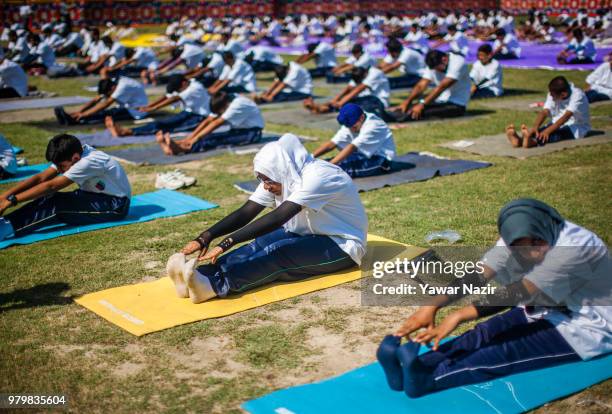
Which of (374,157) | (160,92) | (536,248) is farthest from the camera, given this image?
(160,92)

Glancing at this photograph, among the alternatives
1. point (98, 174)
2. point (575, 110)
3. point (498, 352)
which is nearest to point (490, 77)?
point (575, 110)

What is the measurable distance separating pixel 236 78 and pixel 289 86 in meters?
1.37

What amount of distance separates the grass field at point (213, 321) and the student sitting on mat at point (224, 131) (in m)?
1.59

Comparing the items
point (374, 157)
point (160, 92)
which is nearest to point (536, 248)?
point (374, 157)

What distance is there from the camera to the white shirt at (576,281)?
3574mm

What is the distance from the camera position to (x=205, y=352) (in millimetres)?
4328

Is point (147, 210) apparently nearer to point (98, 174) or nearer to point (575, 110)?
point (98, 174)

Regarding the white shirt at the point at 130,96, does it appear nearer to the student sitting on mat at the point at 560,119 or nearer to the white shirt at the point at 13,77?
the white shirt at the point at 13,77

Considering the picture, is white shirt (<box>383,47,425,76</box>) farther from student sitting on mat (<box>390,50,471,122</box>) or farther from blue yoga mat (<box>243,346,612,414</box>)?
blue yoga mat (<box>243,346,612,414</box>)

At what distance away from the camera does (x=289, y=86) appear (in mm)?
15711

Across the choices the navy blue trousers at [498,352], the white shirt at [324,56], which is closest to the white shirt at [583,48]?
the white shirt at [324,56]

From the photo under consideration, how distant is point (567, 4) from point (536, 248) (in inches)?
1557

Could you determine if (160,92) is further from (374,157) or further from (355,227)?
(355,227)

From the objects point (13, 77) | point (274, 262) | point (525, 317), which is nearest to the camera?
point (525, 317)
